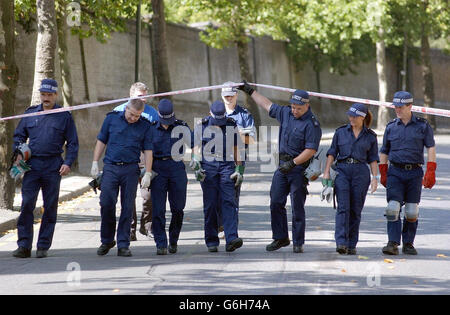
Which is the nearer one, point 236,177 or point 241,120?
point 236,177

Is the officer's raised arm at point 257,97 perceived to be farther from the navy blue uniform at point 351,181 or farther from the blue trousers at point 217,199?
the navy blue uniform at point 351,181

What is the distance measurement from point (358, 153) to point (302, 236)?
1113 mm

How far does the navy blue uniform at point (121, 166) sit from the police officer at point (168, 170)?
0.20 m

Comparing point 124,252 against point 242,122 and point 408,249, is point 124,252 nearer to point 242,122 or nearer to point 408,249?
point 242,122

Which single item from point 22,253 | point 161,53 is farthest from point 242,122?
point 161,53

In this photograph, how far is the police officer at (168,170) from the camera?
34.6 feet

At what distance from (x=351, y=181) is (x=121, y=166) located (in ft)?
8.37

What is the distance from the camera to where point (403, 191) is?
10484 millimetres

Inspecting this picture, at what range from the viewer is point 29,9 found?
2189cm

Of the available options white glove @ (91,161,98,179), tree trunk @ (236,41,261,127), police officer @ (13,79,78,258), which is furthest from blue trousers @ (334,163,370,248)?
tree trunk @ (236,41,261,127)
